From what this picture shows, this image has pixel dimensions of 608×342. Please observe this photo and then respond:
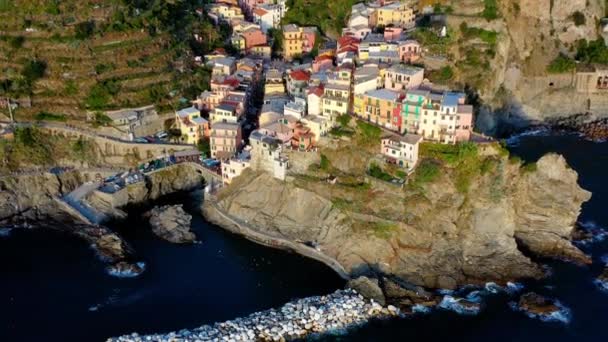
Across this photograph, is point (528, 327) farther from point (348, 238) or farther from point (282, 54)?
point (282, 54)

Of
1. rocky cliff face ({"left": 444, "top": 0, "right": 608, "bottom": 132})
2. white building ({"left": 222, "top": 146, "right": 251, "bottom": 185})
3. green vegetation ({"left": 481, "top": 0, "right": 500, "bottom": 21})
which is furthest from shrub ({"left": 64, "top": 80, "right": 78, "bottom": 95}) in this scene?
green vegetation ({"left": 481, "top": 0, "right": 500, "bottom": 21})

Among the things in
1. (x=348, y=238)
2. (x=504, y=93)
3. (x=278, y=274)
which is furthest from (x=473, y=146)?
(x=504, y=93)

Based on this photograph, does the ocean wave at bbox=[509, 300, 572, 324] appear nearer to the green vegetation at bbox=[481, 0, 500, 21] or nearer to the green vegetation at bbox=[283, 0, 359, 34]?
the green vegetation at bbox=[481, 0, 500, 21]

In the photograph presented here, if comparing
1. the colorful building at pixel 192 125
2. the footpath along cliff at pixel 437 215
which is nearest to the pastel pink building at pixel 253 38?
the colorful building at pixel 192 125

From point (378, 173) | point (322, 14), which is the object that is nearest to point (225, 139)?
point (378, 173)

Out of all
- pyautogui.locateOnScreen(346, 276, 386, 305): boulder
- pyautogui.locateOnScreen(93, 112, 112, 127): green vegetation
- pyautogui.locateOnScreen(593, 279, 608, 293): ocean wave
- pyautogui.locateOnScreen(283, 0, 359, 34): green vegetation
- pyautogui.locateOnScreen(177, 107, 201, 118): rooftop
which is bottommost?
pyautogui.locateOnScreen(593, 279, 608, 293): ocean wave

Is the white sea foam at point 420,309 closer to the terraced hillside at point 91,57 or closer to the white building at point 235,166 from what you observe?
the white building at point 235,166
